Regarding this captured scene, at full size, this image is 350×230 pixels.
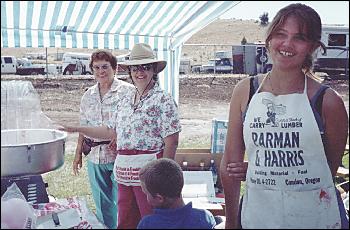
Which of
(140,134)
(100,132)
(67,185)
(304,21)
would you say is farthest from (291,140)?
(67,185)

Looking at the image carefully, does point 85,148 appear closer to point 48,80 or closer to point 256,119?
point 256,119

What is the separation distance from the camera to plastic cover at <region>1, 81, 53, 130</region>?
1706 mm

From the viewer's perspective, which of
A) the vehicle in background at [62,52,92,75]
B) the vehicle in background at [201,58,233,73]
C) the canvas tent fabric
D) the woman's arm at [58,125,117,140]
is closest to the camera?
the canvas tent fabric

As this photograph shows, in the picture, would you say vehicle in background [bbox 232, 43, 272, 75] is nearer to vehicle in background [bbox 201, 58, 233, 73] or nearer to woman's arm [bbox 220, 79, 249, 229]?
vehicle in background [bbox 201, 58, 233, 73]

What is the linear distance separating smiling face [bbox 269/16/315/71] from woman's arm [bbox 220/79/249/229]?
15cm

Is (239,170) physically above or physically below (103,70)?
below

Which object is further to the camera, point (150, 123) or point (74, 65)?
point (74, 65)

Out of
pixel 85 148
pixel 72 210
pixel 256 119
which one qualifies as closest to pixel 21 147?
pixel 72 210

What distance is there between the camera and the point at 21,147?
169 centimetres

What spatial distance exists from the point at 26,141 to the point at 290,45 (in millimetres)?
1119

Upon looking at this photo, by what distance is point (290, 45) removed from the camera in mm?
1633

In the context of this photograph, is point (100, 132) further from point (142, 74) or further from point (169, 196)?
point (169, 196)

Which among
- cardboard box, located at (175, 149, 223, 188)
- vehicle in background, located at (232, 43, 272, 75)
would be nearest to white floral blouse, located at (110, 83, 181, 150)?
cardboard box, located at (175, 149, 223, 188)

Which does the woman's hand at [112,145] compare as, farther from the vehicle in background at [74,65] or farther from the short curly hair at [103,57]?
the vehicle in background at [74,65]
